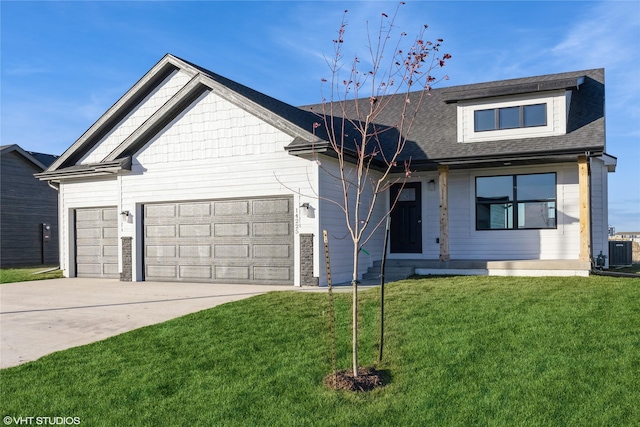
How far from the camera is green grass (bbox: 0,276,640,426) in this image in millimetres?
4863

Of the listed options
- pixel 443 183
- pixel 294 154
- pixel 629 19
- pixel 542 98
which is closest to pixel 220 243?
pixel 294 154

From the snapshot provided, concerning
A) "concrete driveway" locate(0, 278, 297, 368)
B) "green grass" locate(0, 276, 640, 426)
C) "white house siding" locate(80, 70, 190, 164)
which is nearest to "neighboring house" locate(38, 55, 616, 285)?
"white house siding" locate(80, 70, 190, 164)

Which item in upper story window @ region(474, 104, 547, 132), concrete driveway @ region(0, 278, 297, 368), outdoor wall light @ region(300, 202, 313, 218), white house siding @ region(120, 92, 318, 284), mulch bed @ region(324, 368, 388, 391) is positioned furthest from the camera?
upper story window @ region(474, 104, 547, 132)

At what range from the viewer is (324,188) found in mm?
12250

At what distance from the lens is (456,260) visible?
13797mm

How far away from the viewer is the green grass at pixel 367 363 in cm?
486

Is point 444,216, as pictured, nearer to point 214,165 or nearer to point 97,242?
point 214,165

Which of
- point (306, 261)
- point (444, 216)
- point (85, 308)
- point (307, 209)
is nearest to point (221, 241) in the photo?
point (306, 261)

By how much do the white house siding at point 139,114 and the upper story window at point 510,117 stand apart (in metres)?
8.82

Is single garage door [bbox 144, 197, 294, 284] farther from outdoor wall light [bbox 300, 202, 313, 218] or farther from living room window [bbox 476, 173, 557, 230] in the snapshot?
living room window [bbox 476, 173, 557, 230]

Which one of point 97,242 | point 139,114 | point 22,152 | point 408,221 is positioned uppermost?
point 139,114

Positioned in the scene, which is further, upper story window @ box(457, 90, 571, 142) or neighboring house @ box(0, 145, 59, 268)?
neighboring house @ box(0, 145, 59, 268)

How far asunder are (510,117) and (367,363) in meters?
10.5

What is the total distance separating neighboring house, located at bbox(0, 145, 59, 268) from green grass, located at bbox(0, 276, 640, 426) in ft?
61.3
